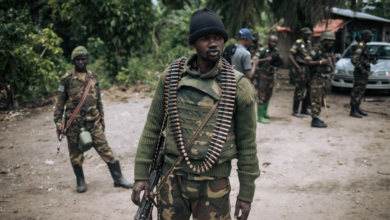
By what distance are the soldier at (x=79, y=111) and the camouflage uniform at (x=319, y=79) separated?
4773 mm

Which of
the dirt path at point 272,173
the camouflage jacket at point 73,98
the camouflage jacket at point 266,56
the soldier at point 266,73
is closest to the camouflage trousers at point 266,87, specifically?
the soldier at point 266,73

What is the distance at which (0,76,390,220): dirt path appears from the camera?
361 cm

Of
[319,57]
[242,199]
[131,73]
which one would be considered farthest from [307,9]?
[242,199]

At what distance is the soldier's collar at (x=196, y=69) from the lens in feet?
6.20

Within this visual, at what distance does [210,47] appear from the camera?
72.2 inches

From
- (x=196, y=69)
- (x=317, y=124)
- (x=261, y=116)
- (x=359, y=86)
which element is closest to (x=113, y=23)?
(x=261, y=116)

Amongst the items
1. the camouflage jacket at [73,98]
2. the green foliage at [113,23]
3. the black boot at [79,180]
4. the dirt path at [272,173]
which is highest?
the green foliage at [113,23]

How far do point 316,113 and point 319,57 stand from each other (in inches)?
54.2

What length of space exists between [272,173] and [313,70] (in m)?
3.58

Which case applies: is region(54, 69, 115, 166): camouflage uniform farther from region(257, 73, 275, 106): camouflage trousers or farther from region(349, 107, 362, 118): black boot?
region(349, 107, 362, 118): black boot

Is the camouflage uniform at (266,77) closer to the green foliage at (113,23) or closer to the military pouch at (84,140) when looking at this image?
the military pouch at (84,140)

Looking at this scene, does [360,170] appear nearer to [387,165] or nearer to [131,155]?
[387,165]

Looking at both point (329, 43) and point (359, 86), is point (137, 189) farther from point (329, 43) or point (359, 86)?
point (359, 86)

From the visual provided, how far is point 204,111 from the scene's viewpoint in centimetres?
189
